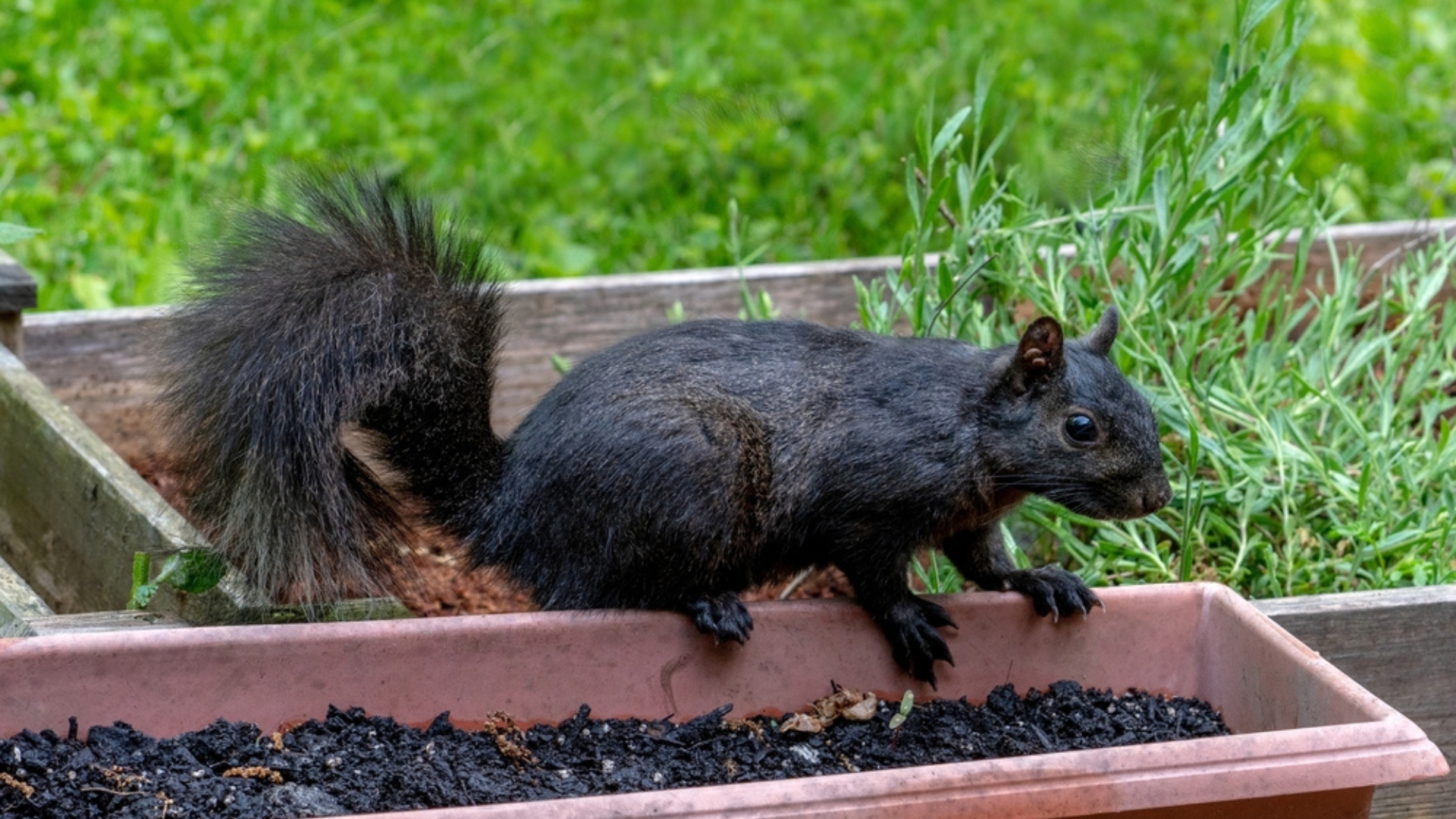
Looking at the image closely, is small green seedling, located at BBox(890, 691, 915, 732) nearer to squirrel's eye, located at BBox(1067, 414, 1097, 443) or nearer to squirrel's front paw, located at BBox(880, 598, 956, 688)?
squirrel's front paw, located at BBox(880, 598, 956, 688)

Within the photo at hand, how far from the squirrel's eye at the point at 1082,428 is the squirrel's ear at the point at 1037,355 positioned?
0.07 metres

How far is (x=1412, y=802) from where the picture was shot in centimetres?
252

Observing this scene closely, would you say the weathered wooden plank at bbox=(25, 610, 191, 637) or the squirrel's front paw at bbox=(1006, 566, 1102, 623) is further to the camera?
the squirrel's front paw at bbox=(1006, 566, 1102, 623)

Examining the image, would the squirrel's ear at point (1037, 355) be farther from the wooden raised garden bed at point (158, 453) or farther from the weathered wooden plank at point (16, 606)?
the weathered wooden plank at point (16, 606)

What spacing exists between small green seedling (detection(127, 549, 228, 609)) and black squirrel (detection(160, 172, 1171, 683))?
29 millimetres

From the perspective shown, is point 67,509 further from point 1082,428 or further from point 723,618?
point 1082,428

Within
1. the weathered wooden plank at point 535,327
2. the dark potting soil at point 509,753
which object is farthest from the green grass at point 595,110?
the dark potting soil at point 509,753

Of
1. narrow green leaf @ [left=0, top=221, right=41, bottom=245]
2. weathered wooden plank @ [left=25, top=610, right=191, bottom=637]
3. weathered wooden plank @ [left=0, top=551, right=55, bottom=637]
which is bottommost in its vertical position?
weathered wooden plank @ [left=25, top=610, right=191, bottom=637]

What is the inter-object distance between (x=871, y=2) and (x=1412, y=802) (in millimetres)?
4785

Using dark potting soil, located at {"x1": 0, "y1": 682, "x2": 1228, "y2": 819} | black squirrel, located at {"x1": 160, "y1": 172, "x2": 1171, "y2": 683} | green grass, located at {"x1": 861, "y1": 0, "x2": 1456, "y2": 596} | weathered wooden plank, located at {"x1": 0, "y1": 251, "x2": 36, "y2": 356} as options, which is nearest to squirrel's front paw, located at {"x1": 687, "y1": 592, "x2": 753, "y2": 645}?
black squirrel, located at {"x1": 160, "y1": 172, "x2": 1171, "y2": 683}

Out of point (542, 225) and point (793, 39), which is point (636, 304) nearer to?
point (542, 225)

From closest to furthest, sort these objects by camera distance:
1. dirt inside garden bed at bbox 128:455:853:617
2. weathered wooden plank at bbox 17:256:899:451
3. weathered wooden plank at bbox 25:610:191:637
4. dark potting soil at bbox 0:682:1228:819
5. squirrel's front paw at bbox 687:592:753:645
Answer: dark potting soil at bbox 0:682:1228:819, weathered wooden plank at bbox 25:610:191:637, squirrel's front paw at bbox 687:592:753:645, dirt inside garden bed at bbox 128:455:853:617, weathered wooden plank at bbox 17:256:899:451

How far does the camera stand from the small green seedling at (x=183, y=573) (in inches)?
86.0

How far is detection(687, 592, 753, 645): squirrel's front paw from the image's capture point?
217 cm
